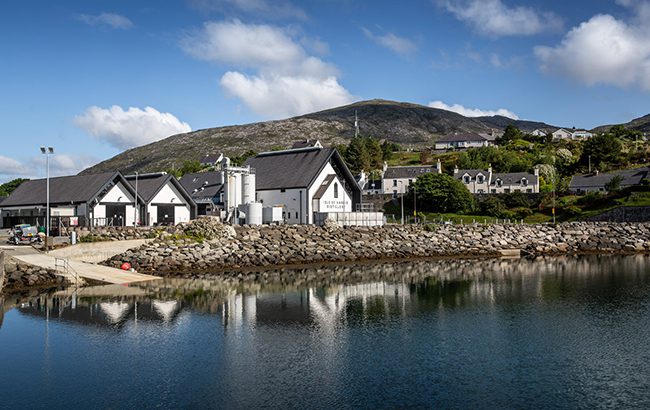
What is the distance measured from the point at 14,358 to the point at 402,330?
50.8 ft

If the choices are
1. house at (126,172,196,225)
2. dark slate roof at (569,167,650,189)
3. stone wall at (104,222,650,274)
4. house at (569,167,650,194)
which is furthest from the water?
dark slate roof at (569,167,650,189)

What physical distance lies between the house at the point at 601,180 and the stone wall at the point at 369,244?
27711 mm

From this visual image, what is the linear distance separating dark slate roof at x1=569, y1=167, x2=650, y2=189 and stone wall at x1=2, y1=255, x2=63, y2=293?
81.8m

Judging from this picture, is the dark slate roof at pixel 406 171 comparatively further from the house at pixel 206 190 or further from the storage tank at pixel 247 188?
the storage tank at pixel 247 188

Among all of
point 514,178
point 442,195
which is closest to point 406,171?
point 514,178

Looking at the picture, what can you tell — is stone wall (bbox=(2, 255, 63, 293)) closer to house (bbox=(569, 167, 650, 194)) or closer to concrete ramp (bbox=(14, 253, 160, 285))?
concrete ramp (bbox=(14, 253, 160, 285))

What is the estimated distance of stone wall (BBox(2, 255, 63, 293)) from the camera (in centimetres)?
3528

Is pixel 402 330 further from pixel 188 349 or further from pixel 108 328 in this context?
pixel 108 328

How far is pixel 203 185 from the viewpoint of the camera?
233 ft

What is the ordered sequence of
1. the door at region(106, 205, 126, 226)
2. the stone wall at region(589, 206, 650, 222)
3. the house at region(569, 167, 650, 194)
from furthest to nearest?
the house at region(569, 167, 650, 194) → the stone wall at region(589, 206, 650, 222) → the door at region(106, 205, 126, 226)

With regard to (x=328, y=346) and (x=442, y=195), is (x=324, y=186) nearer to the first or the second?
(x=442, y=195)

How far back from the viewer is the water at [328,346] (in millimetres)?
17328

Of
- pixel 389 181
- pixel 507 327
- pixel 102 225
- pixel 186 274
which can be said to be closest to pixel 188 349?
pixel 507 327

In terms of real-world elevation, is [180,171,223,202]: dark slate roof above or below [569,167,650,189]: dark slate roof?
below
